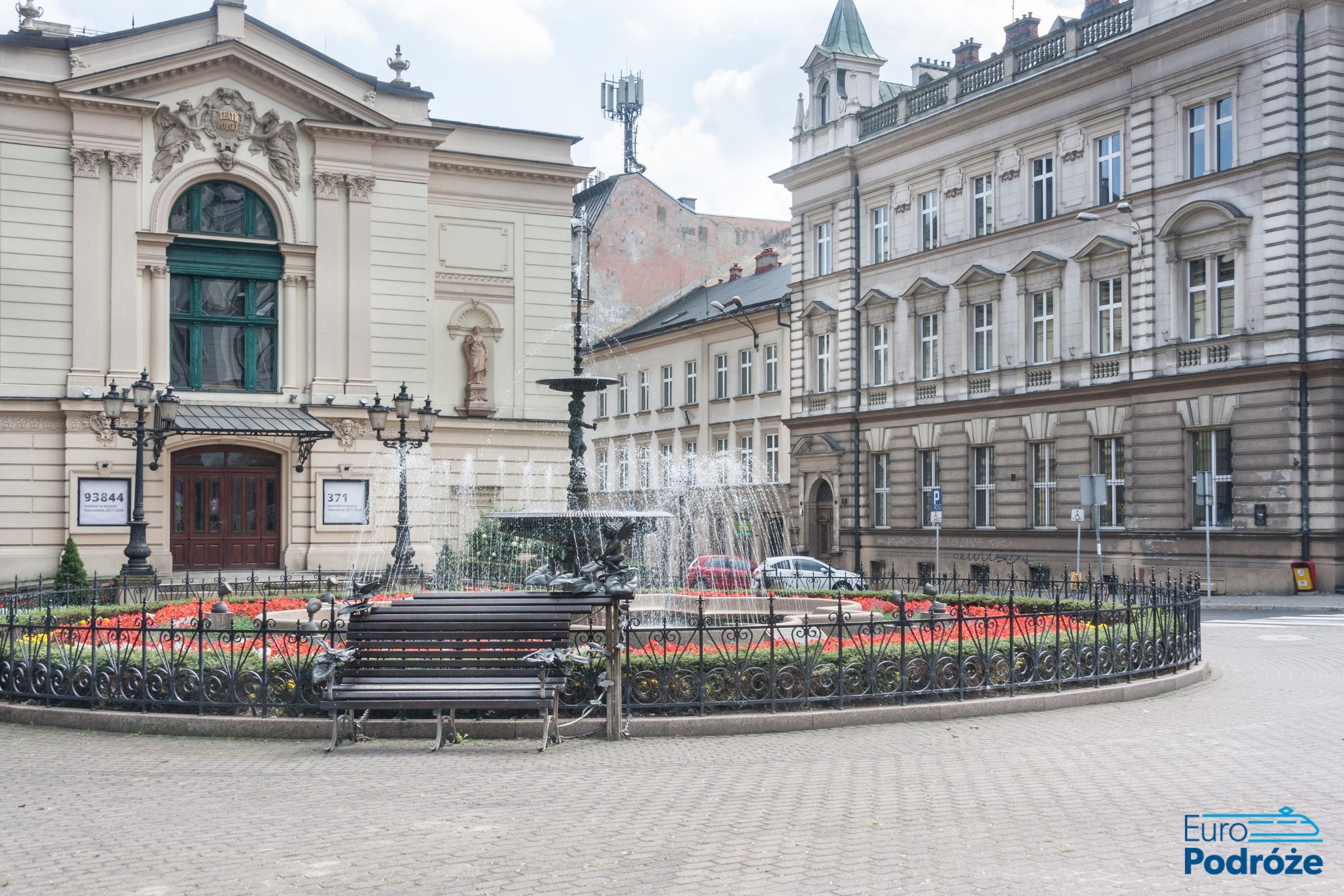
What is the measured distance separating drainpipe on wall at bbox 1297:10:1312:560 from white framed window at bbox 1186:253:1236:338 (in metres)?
1.65

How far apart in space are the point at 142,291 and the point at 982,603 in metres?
23.2

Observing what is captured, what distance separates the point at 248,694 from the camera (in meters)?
11.9

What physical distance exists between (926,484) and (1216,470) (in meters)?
10.8

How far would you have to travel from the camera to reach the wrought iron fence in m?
11.7

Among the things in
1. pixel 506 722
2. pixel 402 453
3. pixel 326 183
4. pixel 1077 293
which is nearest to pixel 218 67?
pixel 326 183

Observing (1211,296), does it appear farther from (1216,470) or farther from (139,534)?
(139,534)

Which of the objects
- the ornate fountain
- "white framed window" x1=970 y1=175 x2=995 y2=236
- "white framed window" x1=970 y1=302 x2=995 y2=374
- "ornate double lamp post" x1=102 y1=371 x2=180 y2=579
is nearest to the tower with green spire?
"white framed window" x1=970 y1=175 x2=995 y2=236

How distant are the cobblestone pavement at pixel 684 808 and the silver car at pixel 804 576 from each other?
1050 cm

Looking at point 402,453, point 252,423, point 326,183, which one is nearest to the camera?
point 402,453

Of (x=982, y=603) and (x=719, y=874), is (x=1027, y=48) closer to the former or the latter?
(x=982, y=603)

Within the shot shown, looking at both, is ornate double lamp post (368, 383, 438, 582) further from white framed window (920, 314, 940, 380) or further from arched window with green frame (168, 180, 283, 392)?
white framed window (920, 314, 940, 380)

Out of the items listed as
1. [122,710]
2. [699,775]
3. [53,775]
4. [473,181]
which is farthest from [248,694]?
[473,181]

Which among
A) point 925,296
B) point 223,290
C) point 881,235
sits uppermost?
point 881,235

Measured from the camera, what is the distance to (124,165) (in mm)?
32875
